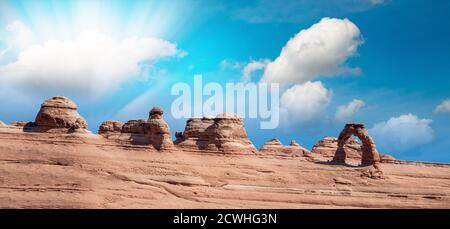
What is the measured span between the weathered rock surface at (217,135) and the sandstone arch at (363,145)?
7.05 meters

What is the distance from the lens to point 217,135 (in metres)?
38.2

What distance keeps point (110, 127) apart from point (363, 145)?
744 inches

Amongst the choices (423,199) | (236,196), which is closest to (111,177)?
(236,196)

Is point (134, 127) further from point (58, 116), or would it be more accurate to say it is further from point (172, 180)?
point (58, 116)

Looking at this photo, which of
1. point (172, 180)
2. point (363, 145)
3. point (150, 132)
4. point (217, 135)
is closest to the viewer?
point (172, 180)

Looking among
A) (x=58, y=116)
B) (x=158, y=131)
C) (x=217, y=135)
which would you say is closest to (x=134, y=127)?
(x=158, y=131)

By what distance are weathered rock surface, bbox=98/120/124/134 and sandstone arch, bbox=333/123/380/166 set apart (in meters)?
16.4

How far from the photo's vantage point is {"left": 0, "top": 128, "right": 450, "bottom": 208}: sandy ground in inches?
1169

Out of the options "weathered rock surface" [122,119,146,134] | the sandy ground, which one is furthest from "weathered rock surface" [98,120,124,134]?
the sandy ground

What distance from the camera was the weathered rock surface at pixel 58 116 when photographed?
33.1 meters
